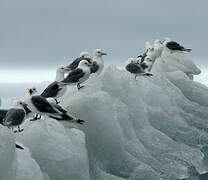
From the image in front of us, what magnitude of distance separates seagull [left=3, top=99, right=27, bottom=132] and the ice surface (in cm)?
22

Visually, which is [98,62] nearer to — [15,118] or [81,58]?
[81,58]

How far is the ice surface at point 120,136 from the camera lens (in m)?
8.98

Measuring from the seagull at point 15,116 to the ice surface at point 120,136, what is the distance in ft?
0.72

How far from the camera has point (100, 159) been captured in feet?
38.2

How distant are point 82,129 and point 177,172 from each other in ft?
10.3

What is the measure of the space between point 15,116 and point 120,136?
10.9ft

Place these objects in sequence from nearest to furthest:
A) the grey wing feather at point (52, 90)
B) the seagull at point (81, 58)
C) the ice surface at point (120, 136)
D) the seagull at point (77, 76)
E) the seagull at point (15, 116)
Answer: the ice surface at point (120, 136) → the seagull at point (15, 116) → the grey wing feather at point (52, 90) → the seagull at point (77, 76) → the seagull at point (81, 58)

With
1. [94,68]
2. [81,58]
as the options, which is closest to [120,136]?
[94,68]

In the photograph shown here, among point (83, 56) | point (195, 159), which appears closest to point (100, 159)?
point (195, 159)

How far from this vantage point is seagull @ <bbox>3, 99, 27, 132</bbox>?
30.4 ft

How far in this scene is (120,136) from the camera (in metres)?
11.9

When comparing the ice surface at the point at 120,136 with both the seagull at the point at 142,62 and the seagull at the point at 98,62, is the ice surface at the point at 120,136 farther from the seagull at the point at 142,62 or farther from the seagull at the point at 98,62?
the seagull at the point at 98,62

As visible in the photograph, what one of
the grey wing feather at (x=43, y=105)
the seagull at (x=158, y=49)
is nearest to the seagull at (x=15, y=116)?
the grey wing feather at (x=43, y=105)

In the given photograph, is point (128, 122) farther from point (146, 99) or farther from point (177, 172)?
point (146, 99)
